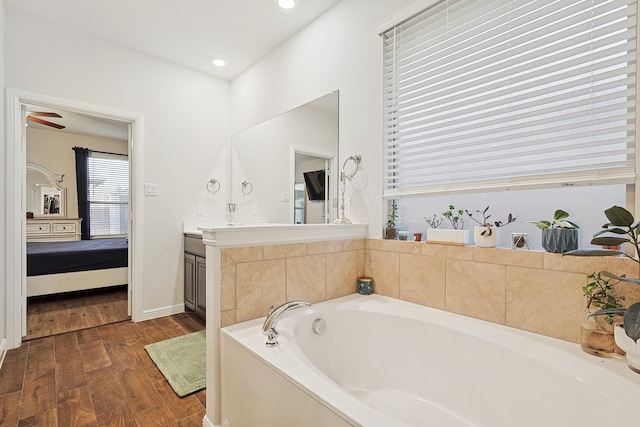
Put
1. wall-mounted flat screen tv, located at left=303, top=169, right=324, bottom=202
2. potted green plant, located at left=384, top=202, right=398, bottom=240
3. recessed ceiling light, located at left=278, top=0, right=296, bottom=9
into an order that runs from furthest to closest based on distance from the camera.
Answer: wall-mounted flat screen tv, located at left=303, top=169, right=324, bottom=202 → recessed ceiling light, located at left=278, top=0, right=296, bottom=9 → potted green plant, located at left=384, top=202, right=398, bottom=240

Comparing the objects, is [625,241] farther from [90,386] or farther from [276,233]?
[90,386]

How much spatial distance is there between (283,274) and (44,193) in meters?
5.90

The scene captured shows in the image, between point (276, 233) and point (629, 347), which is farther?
point (276, 233)

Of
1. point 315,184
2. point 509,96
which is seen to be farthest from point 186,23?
point 509,96

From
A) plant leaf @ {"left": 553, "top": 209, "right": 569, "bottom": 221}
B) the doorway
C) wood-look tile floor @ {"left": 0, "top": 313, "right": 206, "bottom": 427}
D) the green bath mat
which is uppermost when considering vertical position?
the doorway

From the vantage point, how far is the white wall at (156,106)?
98.6 inches

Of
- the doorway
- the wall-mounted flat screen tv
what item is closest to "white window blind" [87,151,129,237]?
the doorway

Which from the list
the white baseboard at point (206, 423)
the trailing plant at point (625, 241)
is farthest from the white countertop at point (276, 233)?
the trailing plant at point (625, 241)

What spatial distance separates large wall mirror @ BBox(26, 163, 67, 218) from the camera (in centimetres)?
532

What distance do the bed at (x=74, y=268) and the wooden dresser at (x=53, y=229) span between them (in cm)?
204

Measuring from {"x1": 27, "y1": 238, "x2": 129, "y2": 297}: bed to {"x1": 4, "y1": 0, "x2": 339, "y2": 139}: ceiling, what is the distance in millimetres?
2398

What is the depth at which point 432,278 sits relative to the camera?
176cm

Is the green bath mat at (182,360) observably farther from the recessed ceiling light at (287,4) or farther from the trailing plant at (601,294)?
the recessed ceiling light at (287,4)

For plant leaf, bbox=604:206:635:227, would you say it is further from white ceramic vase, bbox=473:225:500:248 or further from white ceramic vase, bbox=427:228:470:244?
white ceramic vase, bbox=427:228:470:244
